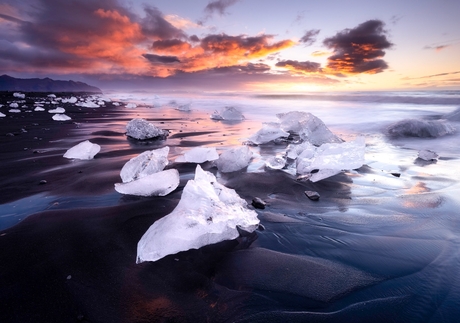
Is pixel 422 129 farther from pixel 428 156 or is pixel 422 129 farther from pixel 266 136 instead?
pixel 266 136

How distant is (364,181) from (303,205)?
1.42 metres

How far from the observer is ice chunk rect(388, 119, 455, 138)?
696 centimetres

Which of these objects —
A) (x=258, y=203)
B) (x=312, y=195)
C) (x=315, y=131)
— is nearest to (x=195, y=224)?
(x=258, y=203)

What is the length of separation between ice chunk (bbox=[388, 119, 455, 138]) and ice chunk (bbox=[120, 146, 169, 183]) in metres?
7.64

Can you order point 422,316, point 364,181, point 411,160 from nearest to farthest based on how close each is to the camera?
Answer: point 422,316 → point 364,181 → point 411,160

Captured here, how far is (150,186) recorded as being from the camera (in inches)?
106

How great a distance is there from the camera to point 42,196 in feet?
8.73

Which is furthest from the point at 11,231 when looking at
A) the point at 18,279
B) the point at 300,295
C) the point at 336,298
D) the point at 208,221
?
the point at 336,298

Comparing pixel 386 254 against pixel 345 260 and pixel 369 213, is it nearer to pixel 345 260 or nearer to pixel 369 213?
pixel 345 260

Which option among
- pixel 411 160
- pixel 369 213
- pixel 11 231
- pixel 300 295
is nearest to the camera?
pixel 300 295

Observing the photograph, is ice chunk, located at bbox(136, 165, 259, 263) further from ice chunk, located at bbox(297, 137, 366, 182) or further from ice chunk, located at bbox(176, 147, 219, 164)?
ice chunk, located at bbox(176, 147, 219, 164)

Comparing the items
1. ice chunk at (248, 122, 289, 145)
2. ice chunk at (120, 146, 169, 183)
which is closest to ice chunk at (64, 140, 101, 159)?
ice chunk at (120, 146, 169, 183)

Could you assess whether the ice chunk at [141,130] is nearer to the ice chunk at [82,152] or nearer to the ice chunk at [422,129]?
the ice chunk at [82,152]

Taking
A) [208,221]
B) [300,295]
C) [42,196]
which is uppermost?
[208,221]
